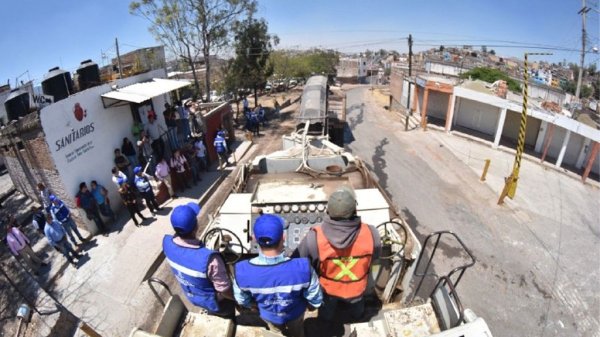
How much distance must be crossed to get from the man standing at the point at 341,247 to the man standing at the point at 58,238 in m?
7.48

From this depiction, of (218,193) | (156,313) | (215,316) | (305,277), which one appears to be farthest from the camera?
(218,193)

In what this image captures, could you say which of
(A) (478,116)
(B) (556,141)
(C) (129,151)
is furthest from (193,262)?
(A) (478,116)

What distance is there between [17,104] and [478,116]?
895 inches

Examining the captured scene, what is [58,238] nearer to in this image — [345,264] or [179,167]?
[179,167]

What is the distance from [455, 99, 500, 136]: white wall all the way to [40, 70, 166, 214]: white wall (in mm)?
19584

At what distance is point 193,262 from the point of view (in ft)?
10.5

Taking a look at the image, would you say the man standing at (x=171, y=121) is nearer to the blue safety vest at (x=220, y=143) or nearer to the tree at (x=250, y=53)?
the blue safety vest at (x=220, y=143)

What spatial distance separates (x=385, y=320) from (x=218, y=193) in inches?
374

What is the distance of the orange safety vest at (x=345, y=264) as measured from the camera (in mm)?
3270

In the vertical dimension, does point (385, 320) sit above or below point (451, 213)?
above

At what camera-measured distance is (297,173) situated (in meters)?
7.72


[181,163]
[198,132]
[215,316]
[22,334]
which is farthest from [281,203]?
[198,132]

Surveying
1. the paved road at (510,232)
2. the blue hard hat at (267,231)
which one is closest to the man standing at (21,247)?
the blue hard hat at (267,231)

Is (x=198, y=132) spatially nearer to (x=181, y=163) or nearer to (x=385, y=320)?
(x=181, y=163)
